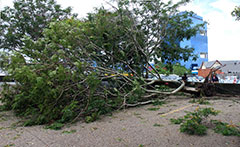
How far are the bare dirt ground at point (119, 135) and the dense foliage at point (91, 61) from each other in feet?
1.76

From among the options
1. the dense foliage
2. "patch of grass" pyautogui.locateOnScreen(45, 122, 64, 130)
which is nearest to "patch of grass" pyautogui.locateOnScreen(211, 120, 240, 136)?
the dense foliage

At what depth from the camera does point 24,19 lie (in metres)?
16.2

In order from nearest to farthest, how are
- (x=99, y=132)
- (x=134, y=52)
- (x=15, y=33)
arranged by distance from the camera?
1. (x=99, y=132)
2. (x=134, y=52)
3. (x=15, y=33)

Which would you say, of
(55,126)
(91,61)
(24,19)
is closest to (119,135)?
(55,126)

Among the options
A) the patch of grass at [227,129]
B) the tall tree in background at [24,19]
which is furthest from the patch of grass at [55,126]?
the tall tree in background at [24,19]

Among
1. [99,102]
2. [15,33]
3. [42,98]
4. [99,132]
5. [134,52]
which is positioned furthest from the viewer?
[15,33]

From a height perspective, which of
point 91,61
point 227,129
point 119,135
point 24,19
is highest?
point 24,19

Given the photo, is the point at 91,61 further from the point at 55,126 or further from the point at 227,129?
the point at 227,129

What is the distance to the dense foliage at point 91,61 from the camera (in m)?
5.38

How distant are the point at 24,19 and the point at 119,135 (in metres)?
15.2

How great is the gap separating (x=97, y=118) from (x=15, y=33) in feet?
45.5

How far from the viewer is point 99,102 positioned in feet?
19.7

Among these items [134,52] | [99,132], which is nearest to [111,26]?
[134,52]

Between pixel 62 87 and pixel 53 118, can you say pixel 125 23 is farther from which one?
pixel 53 118
